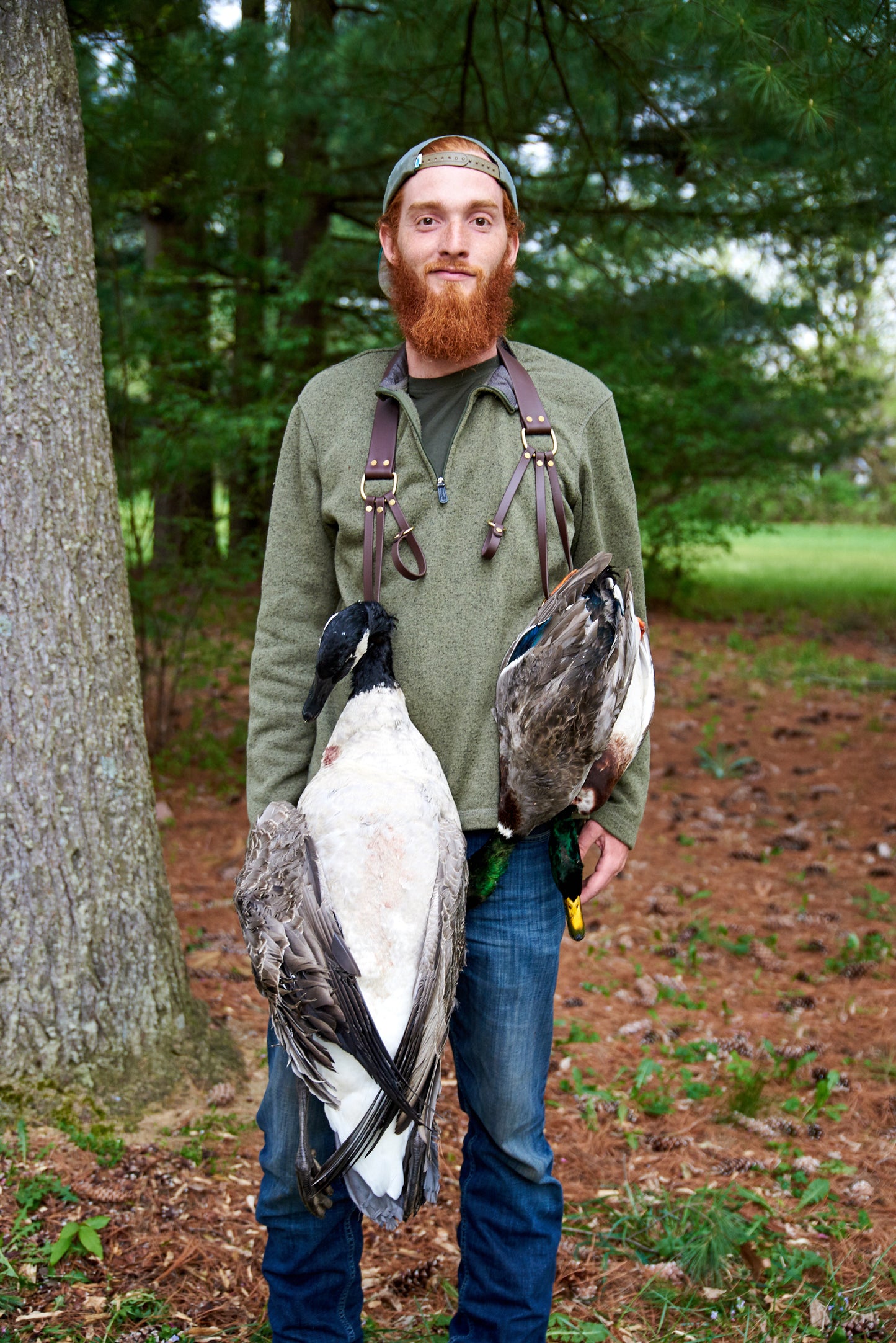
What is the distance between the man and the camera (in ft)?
7.58

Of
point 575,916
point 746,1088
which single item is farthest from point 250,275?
point 575,916

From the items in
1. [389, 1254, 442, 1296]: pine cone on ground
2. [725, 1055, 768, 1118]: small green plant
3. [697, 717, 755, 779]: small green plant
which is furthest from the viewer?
[697, 717, 755, 779]: small green plant

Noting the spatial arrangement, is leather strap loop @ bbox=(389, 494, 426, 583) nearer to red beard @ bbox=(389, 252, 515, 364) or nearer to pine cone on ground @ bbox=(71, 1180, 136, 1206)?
red beard @ bbox=(389, 252, 515, 364)

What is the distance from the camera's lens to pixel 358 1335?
2.40 m

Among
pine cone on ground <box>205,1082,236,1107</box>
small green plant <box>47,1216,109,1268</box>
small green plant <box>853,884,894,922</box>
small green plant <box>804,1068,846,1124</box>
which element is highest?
pine cone on ground <box>205,1082,236,1107</box>

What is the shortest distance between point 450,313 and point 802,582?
16.0m

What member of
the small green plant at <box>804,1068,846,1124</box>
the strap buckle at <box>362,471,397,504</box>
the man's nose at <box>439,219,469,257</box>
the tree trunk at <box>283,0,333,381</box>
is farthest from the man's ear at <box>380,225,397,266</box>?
the tree trunk at <box>283,0,333,381</box>

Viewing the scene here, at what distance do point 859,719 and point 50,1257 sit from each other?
7779 mm

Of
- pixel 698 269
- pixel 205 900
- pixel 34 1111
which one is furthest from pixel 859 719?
pixel 34 1111

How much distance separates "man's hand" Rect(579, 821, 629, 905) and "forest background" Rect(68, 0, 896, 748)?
3024 mm

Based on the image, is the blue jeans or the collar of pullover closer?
the blue jeans

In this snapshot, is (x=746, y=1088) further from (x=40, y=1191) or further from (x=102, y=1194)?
(x=40, y=1191)

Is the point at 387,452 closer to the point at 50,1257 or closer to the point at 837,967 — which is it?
the point at 50,1257

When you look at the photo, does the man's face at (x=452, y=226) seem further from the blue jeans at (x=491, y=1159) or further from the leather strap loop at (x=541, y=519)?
the blue jeans at (x=491, y=1159)
